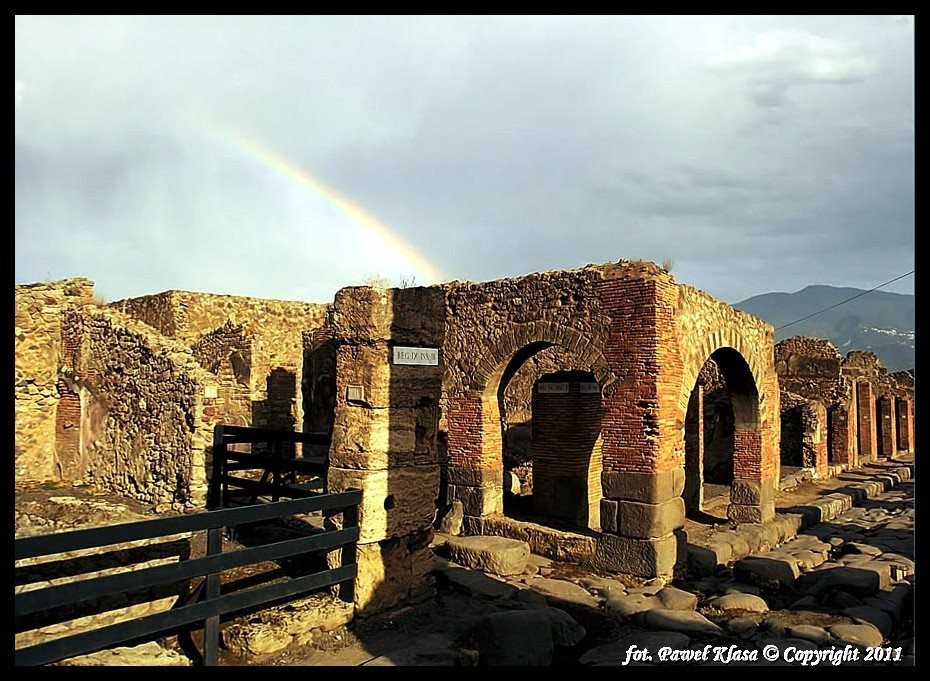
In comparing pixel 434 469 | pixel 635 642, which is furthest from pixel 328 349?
pixel 635 642

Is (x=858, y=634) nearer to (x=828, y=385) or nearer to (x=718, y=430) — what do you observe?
(x=718, y=430)

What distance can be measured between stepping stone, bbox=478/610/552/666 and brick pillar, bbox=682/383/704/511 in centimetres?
943

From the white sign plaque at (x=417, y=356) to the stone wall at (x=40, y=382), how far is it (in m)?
8.69

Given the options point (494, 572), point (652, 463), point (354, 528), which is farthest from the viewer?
point (652, 463)

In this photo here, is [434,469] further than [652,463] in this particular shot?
No

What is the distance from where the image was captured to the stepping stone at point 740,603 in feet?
24.1

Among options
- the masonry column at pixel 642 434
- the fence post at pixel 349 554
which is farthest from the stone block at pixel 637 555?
the fence post at pixel 349 554

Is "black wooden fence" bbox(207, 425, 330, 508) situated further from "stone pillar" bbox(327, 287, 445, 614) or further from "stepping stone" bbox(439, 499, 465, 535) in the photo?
"stepping stone" bbox(439, 499, 465, 535)

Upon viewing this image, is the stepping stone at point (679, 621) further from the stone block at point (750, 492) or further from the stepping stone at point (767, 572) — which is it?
the stone block at point (750, 492)

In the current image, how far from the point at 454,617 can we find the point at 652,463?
408 cm

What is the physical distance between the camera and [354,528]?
5816 millimetres

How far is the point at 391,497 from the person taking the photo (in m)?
6.16
